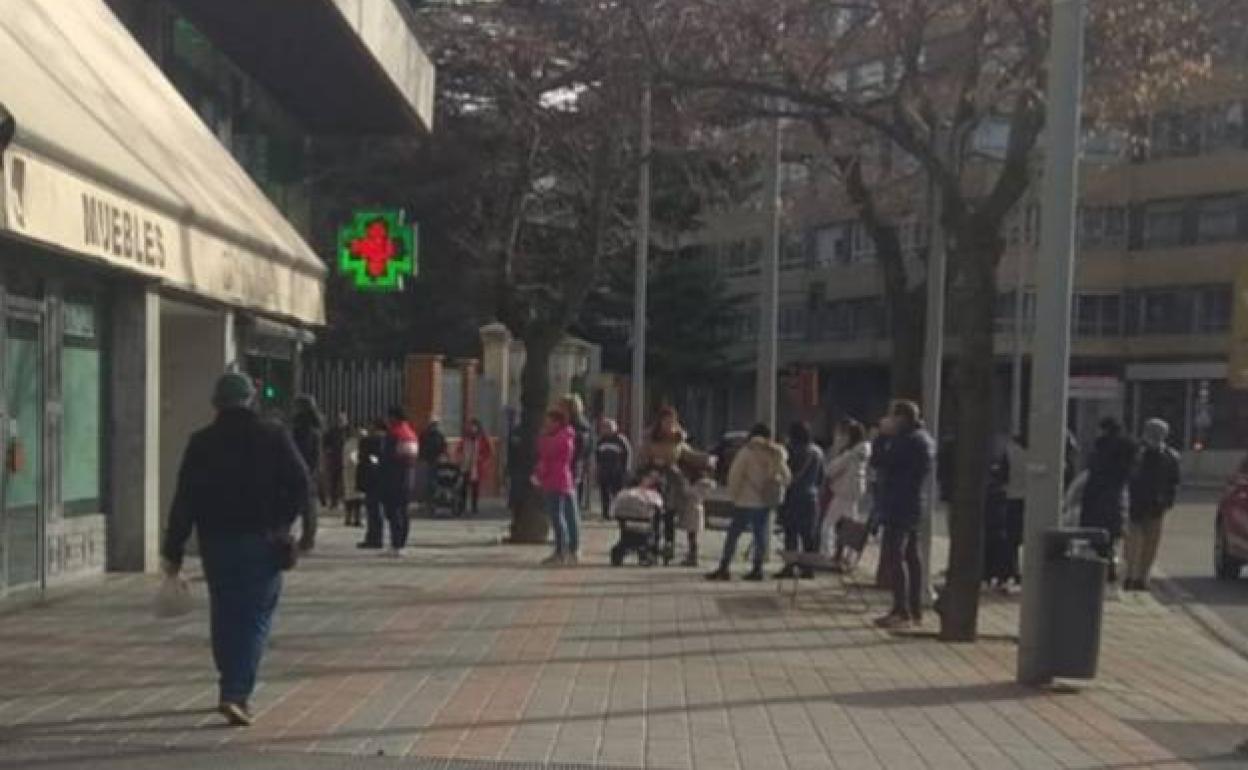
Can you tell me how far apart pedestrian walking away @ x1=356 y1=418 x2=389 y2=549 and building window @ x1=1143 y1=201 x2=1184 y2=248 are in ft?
144

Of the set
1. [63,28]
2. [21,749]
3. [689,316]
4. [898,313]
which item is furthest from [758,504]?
[689,316]

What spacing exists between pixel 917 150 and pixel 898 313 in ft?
16.6

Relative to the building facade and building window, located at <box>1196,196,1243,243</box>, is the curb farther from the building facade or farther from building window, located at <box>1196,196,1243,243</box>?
building window, located at <box>1196,196,1243,243</box>

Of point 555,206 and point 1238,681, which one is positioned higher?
point 555,206

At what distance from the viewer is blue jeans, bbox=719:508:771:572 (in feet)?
57.0

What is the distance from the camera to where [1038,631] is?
10891 millimetres

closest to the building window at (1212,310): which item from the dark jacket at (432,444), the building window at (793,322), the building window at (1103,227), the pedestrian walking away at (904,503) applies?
the building window at (1103,227)

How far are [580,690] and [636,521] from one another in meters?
Answer: 9.00

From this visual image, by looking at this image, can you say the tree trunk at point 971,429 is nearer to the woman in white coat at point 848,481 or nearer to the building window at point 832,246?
the woman in white coat at point 848,481

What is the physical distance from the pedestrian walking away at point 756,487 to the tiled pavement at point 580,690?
202cm

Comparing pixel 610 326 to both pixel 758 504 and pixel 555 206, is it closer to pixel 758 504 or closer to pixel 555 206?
pixel 555 206

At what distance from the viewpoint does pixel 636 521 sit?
62.1ft

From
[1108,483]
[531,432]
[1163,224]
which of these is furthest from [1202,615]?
[1163,224]

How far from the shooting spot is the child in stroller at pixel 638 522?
18.9 meters
